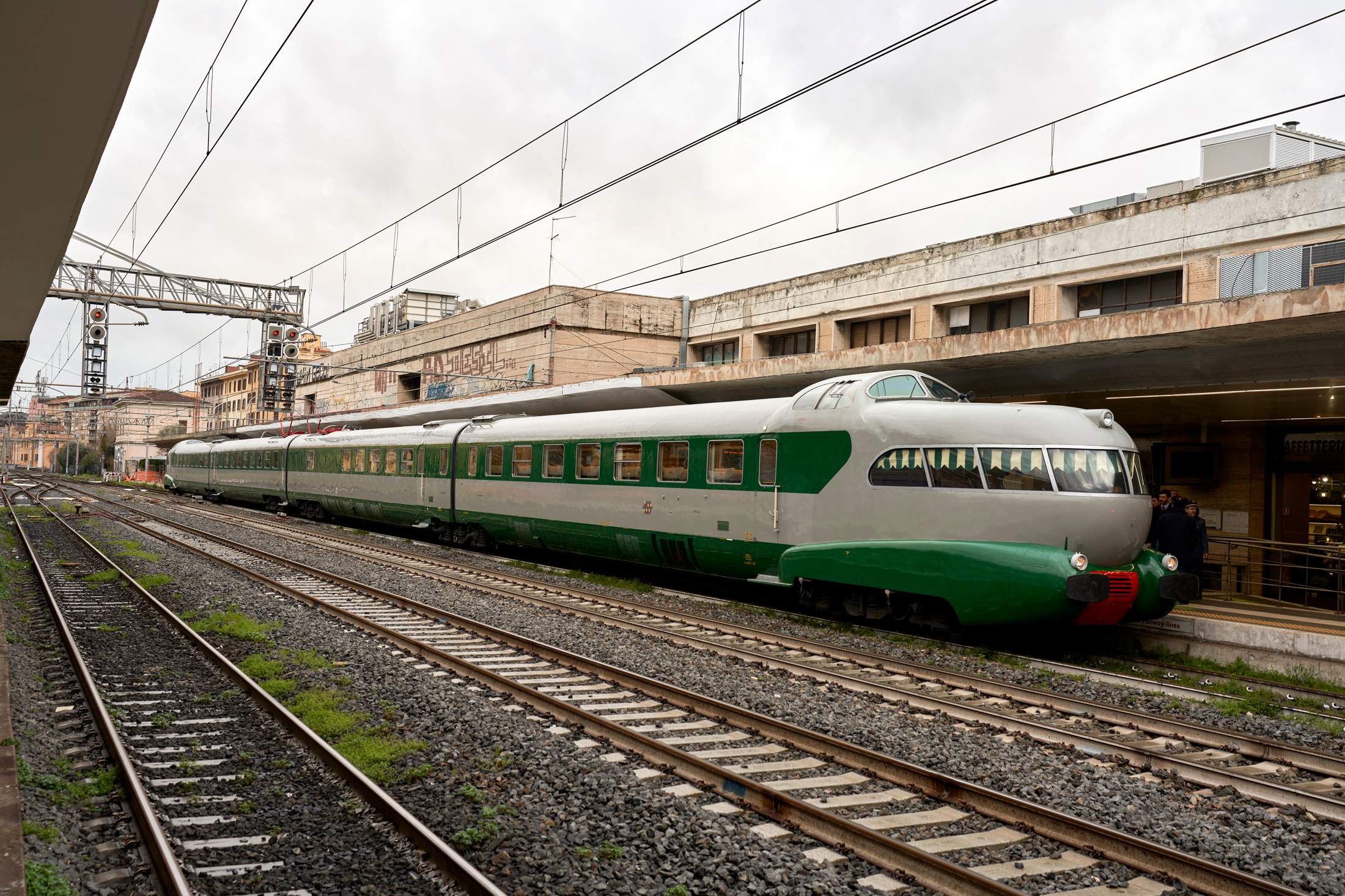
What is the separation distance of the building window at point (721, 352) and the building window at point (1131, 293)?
12.8 metres

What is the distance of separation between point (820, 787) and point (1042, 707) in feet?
10.7

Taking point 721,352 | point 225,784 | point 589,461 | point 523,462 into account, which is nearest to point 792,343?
point 721,352

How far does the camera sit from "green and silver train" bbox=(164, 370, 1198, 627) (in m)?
10.4

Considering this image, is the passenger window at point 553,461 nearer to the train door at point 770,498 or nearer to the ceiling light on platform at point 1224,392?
the train door at point 770,498

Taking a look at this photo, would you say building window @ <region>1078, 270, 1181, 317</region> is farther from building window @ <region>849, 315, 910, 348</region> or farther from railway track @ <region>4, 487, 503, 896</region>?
railway track @ <region>4, 487, 503, 896</region>

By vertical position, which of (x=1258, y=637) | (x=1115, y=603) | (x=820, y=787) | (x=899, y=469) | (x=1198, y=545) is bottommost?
(x=820, y=787)

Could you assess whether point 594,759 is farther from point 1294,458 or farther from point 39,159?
point 1294,458

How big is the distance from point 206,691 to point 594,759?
170 inches

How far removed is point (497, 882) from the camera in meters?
4.85

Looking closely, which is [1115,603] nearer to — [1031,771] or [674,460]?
[1031,771]

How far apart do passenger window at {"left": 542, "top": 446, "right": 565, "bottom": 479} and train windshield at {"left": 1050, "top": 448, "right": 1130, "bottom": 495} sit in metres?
9.81

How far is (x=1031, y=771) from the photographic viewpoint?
668cm

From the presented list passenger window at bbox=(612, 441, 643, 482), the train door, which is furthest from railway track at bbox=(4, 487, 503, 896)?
passenger window at bbox=(612, 441, 643, 482)

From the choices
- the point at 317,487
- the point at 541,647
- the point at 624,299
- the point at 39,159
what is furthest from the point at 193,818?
the point at 624,299
